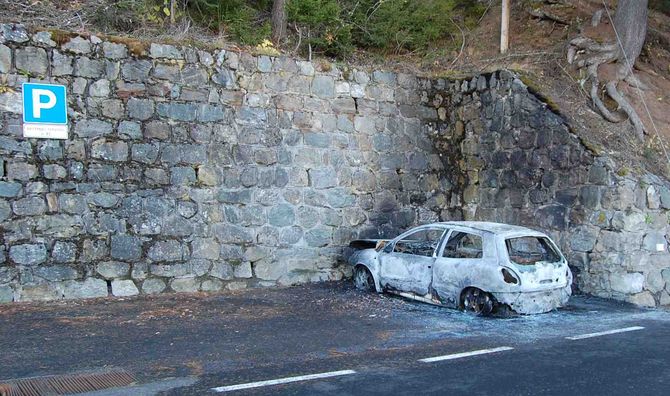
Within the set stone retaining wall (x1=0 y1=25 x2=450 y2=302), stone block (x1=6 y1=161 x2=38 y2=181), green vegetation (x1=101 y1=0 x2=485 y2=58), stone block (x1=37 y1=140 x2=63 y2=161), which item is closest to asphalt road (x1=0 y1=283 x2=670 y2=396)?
stone retaining wall (x1=0 y1=25 x2=450 y2=302)

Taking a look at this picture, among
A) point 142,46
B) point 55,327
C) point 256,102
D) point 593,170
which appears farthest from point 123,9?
point 593,170

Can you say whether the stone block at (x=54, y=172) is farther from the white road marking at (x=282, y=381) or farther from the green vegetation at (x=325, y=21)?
the white road marking at (x=282, y=381)

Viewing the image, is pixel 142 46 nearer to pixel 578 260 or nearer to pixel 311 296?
pixel 311 296

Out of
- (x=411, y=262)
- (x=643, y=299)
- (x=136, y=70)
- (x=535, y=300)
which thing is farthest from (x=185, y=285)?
(x=643, y=299)

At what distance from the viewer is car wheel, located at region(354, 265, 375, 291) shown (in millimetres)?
11602

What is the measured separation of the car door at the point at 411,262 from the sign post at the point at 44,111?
5.72 meters

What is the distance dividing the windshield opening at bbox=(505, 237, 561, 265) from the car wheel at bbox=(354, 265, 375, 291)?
2.64m

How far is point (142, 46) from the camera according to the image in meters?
10.9

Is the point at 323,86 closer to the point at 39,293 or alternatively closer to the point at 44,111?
the point at 44,111

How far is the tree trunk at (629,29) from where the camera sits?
45.6 ft

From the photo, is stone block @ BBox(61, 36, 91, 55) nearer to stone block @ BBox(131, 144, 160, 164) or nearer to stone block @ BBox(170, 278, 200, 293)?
stone block @ BBox(131, 144, 160, 164)

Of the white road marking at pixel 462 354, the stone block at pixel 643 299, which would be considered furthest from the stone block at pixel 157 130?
the stone block at pixel 643 299

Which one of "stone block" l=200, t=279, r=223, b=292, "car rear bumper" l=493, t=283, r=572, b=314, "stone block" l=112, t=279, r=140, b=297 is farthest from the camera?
"stone block" l=200, t=279, r=223, b=292

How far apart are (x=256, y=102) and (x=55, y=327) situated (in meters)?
5.27
